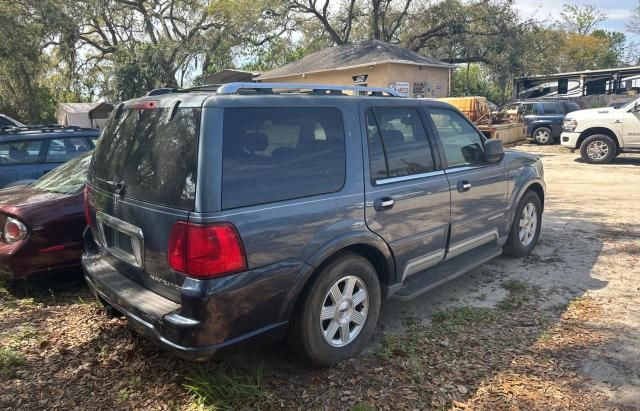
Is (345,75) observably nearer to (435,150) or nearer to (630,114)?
(630,114)

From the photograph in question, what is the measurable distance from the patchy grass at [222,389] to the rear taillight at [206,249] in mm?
846

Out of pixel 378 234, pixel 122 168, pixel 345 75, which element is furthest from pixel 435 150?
pixel 345 75

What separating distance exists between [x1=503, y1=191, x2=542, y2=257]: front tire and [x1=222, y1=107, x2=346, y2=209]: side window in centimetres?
285

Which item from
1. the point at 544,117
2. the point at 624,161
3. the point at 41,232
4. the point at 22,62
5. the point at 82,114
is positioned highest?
the point at 22,62

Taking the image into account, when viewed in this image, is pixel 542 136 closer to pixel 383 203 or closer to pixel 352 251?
pixel 383 203

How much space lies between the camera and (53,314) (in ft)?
13.6

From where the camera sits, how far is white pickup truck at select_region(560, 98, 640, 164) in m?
12.4

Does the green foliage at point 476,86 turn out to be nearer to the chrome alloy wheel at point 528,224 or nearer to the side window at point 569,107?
the side window at point 569,107

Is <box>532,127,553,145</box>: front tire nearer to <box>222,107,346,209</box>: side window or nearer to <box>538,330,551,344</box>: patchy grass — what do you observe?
<box>538,330,551,344</box>: patchy grass

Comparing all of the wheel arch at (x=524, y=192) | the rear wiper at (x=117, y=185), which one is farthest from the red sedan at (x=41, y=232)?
the wheel arch at (x=524, y=192)

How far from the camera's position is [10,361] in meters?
3.34

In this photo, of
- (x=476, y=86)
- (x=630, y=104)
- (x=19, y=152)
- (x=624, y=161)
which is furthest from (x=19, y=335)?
(x=476, y=86)

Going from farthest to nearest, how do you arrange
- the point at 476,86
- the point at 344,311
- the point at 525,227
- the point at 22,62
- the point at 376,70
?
the point at 476,86 < the point at 22,62 < the point at 376,70 < the point at 525,227 < the point at 344,311

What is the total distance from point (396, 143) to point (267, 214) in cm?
139
